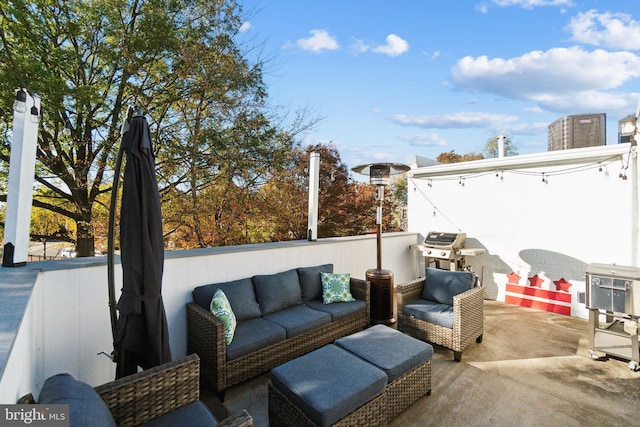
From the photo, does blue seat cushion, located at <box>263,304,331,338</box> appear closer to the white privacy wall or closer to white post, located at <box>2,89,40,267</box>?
white post, located at <box>2,89,40,267</box>

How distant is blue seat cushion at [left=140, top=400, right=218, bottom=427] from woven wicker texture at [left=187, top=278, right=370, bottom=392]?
76cm

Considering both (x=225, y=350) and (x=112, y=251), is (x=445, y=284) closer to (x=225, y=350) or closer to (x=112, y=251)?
(x=225, y=350)

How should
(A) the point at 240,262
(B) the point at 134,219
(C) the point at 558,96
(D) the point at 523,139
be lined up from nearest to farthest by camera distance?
(B) the point at 134,219, (A) the point at 240,262, (C) the point at 558,96, (D) the point at 523,139

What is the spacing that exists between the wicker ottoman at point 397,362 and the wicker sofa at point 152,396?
1.20 m

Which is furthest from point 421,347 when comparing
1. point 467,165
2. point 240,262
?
point 467,165

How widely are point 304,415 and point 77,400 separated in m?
1.20

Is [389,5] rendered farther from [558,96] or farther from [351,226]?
[351,226]

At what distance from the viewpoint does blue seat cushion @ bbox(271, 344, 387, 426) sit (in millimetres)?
1801

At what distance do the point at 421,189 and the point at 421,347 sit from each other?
4.43 m

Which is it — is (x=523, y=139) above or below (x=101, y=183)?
above

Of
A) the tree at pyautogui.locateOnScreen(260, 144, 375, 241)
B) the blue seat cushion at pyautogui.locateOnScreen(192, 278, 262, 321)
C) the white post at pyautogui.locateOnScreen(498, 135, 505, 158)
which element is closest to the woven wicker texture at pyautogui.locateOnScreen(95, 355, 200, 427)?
the blue seat cushion at pyautogui.locateOnScreen(192, 278, 262, 321)

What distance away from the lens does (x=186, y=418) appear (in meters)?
1.65

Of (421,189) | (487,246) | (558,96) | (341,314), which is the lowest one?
(341,314)

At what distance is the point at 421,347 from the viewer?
256cm
